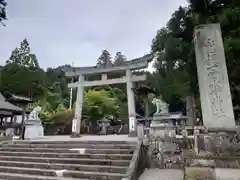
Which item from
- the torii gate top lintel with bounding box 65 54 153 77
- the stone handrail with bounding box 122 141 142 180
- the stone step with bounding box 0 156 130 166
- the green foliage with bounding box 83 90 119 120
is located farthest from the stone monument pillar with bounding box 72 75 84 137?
the stone handrail with bounding box 122 141 142 180

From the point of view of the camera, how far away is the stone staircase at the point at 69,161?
6168 millimetres

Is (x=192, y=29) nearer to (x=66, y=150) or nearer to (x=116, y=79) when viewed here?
(x=116, y=79)

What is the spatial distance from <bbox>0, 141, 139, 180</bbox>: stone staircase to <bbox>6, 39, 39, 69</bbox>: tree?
35.6 meters

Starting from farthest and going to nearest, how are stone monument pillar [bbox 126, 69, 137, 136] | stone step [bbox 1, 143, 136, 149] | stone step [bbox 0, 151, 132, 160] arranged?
stone monument pillar [bbox 126, 69, 137, 136], stone step [bbox 1, 143, 136, 149], stone step [bbox 0, 151, 132, 160]

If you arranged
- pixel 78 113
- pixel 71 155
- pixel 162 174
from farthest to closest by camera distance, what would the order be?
pixel 78 113, pixel 71 155, pixel 162 174

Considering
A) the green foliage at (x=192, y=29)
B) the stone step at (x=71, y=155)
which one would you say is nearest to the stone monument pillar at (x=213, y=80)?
the stone step at (x=71, y=155)

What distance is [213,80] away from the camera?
6.09 meters

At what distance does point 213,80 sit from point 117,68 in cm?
887

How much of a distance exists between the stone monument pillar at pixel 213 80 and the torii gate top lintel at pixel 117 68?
7.39m

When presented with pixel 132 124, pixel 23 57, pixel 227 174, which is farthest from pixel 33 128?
pixel 23 57

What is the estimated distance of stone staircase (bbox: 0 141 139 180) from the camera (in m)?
6.17

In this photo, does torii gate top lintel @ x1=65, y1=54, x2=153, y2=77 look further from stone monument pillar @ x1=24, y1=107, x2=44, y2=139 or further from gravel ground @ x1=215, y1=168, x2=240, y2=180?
gravel ground @ x1=215, y1=168, x2=240, y2=180

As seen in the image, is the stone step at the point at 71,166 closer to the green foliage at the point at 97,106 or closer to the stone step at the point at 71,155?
the stone step at the point at 71,155

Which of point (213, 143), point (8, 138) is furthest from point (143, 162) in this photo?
point (8, 138)
